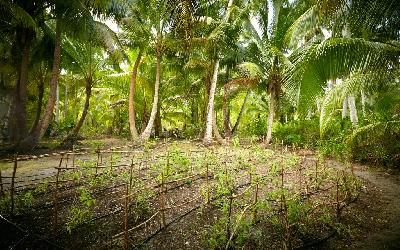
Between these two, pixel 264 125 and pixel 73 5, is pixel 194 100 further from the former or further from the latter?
pixel 73 5

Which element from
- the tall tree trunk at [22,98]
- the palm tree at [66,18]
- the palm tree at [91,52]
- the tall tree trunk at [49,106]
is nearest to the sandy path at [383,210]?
the palm tree at [91,52]

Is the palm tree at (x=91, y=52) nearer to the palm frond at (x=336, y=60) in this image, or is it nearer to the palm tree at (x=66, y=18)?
the palm tree at (x=66, y=18)

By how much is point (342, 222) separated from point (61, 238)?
3.87 meters

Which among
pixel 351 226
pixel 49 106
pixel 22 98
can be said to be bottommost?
pixel 351 226

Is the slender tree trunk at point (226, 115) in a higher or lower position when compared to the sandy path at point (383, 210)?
higher

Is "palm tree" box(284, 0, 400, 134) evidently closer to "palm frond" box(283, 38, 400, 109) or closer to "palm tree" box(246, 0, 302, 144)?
"palm frond" box(283, 38, 400, 109)

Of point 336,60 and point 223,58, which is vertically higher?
point 223,58

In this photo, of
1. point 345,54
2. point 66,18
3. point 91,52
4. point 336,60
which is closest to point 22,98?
point 66,18

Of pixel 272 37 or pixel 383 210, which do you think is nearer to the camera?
pixel 383 210

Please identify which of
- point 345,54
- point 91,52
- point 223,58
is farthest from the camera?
point 91,52

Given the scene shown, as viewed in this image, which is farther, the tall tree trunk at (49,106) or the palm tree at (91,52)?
the palm tree at (91,52)

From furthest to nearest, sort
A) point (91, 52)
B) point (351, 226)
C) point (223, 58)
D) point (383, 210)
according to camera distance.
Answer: point (91, 52) < point (223, 58) < point (383, 210) < point (351, 226)

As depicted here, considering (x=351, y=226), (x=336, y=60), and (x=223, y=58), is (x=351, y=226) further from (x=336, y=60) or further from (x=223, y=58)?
(x=223, y=58)

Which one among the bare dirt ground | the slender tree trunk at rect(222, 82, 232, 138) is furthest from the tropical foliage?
the bare dirt ground
